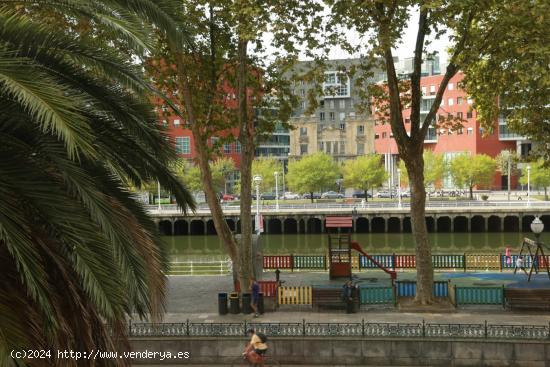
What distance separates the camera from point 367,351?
15.0 meters

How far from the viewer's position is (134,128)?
749cm

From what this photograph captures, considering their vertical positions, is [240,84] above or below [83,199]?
above

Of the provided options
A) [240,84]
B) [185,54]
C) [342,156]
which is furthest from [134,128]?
[342,156]

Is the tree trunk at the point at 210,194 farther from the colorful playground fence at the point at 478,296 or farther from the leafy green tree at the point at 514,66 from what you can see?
the leafy green tree at the point at 514,66

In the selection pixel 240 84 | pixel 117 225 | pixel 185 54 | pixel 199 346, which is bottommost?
pixel 199 346

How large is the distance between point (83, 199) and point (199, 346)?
34.3 feet

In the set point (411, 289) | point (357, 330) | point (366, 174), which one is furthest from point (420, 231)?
point (366, 174)

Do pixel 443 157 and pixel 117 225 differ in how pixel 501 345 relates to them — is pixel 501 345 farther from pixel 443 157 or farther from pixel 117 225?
pixel 443 157

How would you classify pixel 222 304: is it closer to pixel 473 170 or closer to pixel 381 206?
pixel 381 206

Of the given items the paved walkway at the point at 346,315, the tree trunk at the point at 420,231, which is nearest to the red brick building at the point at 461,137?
the tree trunk at the point at 420,231

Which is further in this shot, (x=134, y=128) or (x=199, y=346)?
(x=199, y=346)

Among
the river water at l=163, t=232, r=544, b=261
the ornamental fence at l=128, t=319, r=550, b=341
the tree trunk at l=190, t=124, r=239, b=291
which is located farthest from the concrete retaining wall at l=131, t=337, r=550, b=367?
the river water at l=163, t=232, r=544, b=261

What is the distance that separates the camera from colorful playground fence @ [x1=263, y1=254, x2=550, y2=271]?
26.6 metres

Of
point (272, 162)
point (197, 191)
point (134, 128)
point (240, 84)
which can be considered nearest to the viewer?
point (134, 128)
